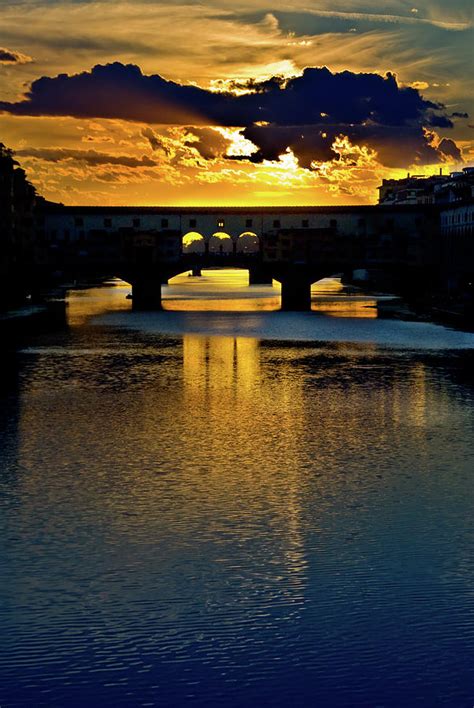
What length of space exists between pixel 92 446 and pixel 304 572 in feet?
45.3

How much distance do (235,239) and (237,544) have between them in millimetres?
113159

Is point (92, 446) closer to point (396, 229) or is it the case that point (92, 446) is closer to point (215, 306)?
point (215, 306)

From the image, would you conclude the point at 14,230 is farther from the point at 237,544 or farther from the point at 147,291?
the point at 237,544

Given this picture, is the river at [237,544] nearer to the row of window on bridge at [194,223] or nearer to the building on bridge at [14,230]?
the building on bridge at [14,230]

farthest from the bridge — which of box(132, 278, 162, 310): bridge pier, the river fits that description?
the river

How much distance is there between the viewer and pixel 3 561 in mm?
20188

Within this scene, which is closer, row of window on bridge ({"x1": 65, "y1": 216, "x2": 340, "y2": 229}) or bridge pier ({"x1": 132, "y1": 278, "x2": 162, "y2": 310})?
bridge pier ({"x1": 132, "y1": 278, "x2": 162, "y2": 310})

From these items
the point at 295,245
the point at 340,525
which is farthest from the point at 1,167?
the point at 340,525

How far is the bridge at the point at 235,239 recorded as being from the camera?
122 metres

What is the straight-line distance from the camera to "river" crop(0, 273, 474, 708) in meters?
15.1

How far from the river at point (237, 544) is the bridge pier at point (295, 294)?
69920 mm

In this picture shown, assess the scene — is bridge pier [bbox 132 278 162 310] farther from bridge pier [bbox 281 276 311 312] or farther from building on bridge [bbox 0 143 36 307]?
bridge pier [bbox 281 276 311 312]

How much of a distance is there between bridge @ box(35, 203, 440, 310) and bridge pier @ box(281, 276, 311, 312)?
11 centimetres

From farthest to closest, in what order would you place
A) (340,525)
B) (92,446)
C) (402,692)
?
1. (92,446)
2. (340,525)
3. (402,692)
